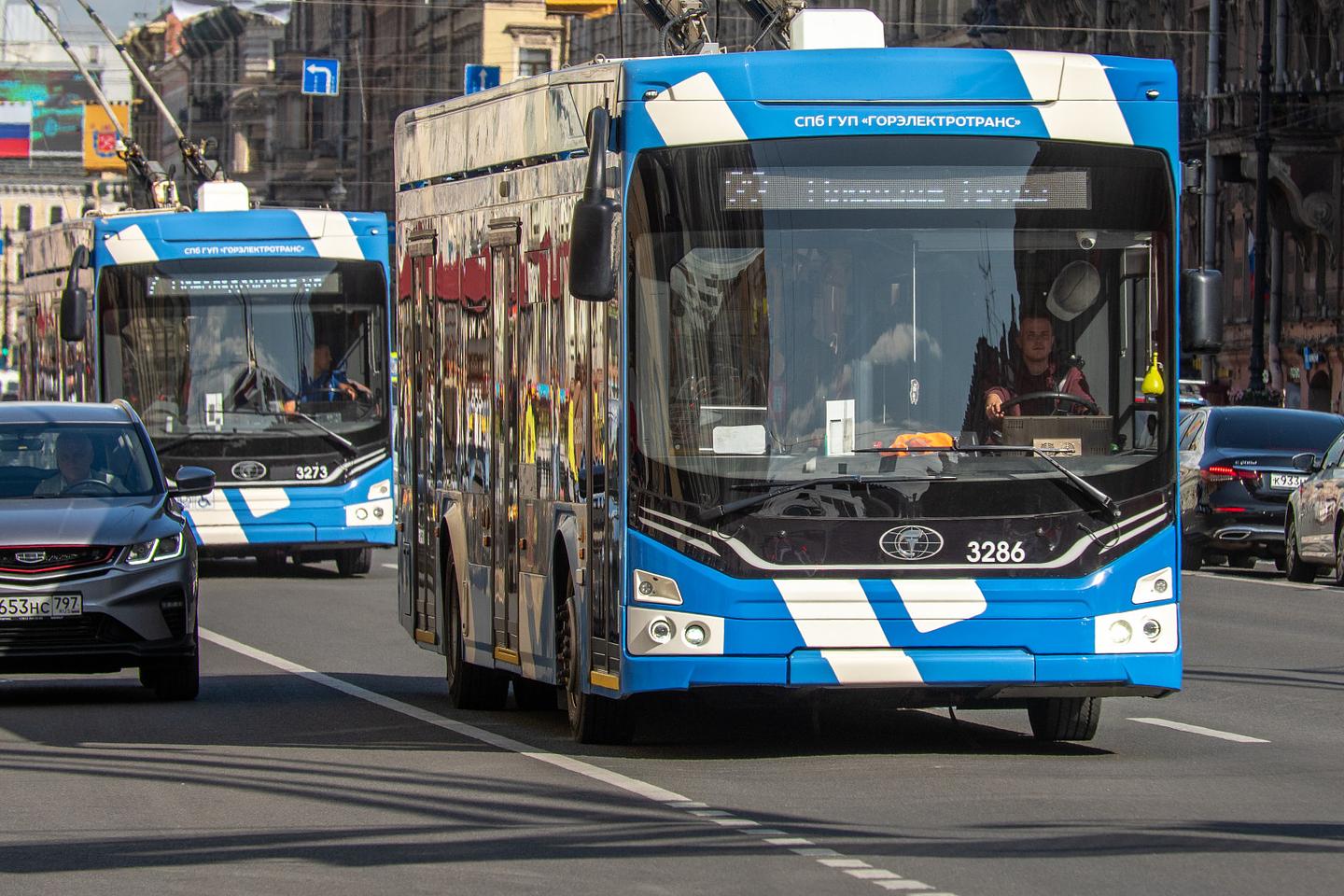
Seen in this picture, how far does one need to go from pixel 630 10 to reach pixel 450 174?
230ft

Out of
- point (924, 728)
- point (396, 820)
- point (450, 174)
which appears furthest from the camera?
point (450, 174)

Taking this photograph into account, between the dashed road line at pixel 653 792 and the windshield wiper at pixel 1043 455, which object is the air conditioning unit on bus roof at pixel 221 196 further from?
the windshield wiper at pixel 1043 455

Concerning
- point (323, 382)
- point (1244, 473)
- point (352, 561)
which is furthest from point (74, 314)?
point (1244, 473)

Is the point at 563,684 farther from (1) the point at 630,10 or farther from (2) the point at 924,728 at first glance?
(1) the point at 630,10

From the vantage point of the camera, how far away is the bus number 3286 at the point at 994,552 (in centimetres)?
1167

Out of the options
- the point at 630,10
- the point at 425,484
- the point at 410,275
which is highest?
the point at 630,10

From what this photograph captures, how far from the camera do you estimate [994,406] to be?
1169 centimetres

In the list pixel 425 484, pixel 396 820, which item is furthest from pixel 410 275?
pixel 396 820

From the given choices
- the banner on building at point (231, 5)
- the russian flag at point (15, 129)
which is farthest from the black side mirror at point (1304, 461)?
the russian flag at point (15, 129)

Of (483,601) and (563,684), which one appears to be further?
(483,601)

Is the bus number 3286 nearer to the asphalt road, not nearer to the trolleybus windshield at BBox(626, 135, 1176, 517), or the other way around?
the trolleybus windshield at BBox(626, 135, 1176, 517)

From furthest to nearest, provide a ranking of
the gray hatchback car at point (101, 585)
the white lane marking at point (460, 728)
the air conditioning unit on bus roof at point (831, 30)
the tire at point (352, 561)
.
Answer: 1. the tire at point (352, 561)
2. the gray hatchback car at point (101, 585)
3. the air conditioning unit on bus roof at point (831, 30)
4. the white lane marking at point (460, 728)

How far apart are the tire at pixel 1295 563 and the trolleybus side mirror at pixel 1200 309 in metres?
15.6

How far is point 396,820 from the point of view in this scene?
10.1 meters
